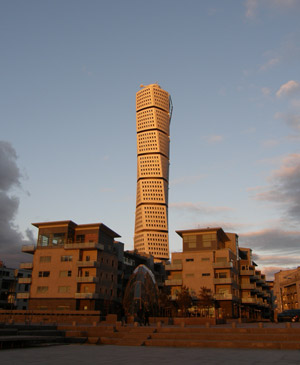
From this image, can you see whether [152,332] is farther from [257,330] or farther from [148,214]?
[148,214]

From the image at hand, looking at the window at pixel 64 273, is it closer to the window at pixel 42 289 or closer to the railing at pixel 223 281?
the window at pixel 42 289

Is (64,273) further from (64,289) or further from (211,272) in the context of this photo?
(211,272)

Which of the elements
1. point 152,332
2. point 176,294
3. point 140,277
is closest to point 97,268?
point 176,294

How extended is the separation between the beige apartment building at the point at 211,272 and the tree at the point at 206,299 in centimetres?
171

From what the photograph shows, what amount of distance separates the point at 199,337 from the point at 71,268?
5309cm

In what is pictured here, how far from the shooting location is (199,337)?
25.4m

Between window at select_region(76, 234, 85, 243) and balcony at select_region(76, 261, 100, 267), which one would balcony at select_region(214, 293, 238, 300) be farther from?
window at select_region(76, 234, 85, 243)

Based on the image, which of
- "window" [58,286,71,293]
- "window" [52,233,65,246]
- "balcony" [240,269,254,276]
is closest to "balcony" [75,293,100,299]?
"window" [58,286,71,293]

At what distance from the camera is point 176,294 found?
79.9 metres

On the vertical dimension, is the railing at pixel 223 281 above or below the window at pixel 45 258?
below

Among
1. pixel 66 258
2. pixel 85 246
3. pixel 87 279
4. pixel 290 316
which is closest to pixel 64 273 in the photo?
pixel 66 258

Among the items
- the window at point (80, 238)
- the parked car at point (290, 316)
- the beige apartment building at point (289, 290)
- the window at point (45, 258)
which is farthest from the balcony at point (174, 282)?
the beige apartment building at point (289, 290)

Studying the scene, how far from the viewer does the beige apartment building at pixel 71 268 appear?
240 ft

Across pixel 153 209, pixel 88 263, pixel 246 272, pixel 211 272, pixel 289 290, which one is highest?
pixel 153 209
